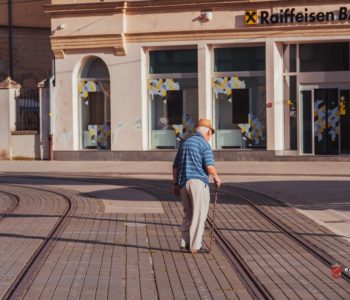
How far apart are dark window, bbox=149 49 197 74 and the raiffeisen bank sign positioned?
8.78 ft

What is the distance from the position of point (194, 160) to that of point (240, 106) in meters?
20.7

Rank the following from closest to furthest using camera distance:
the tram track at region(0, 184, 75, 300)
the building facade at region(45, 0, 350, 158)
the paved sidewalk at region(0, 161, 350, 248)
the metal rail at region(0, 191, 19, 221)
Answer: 1. the tram track at region(0, 184, 75, 300)
2. the metal rail at region(0, 191, 19, 221)
3. the paved sidewalk at region(0, 161, 350, 248)
4. the building facade at region(45, 0, 350, 158)

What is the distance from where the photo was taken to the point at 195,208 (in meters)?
10.3

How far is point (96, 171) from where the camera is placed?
27.3m

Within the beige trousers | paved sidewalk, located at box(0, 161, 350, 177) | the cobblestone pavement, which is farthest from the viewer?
paved sidewalk, located at box(0, 161, 350, 177)

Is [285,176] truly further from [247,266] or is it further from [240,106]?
[247,266]

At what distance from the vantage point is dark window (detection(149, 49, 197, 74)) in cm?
3100

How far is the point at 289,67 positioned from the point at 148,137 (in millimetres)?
6040

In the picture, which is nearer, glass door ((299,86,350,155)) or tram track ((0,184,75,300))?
tram track ((0,184,75,300))

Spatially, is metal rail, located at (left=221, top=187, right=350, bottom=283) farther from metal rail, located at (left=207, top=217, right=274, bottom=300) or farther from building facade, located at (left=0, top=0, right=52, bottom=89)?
building facade, located at (left=0, top=0, right=52, bottom=89)

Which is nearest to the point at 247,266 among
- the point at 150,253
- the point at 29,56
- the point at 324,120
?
the point at 150,253

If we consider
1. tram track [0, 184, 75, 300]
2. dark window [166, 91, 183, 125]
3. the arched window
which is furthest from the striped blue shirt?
the arched window

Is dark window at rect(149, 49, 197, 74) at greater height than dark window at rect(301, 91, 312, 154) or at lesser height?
greater

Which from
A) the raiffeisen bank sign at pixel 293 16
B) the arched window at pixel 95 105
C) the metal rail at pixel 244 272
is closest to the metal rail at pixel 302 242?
the metal rail at pixel 244 272
